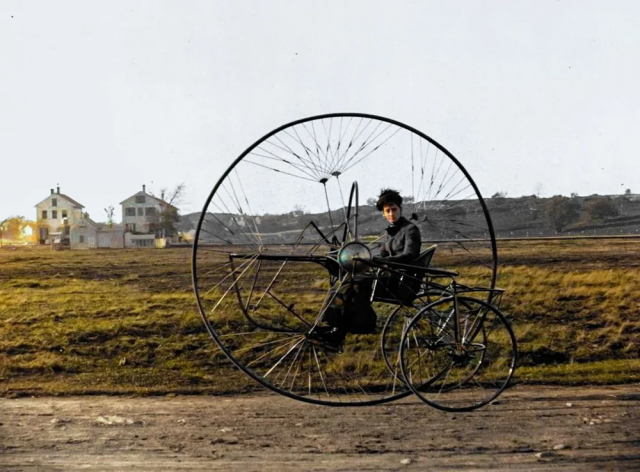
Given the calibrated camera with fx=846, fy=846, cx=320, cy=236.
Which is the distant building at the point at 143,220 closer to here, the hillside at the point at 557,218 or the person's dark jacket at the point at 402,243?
the hillside at the point at 557,218

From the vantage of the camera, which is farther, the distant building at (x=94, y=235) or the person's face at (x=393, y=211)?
the distant building at (x=94, y=235)

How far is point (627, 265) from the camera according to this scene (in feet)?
61.4

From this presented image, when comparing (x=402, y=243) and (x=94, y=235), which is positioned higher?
(x=94, y=235)

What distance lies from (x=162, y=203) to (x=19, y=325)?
376cm

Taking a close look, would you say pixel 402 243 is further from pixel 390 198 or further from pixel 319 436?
pixel 319 436

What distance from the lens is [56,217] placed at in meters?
17.9

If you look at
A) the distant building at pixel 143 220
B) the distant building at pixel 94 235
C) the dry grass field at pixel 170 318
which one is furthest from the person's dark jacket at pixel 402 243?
the distant building at pixel 94 235

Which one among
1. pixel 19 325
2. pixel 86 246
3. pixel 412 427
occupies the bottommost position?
pixel 412 427

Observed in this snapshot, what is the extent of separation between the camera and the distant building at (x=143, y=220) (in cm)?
1709

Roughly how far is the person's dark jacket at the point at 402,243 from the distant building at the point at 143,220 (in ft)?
28.6

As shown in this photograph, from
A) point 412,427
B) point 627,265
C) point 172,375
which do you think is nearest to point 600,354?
point 627,265

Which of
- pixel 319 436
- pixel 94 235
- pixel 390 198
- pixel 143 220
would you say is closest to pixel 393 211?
pixel 390 198

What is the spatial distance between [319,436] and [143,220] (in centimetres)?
841

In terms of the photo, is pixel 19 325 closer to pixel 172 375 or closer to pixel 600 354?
pixel 172 375
